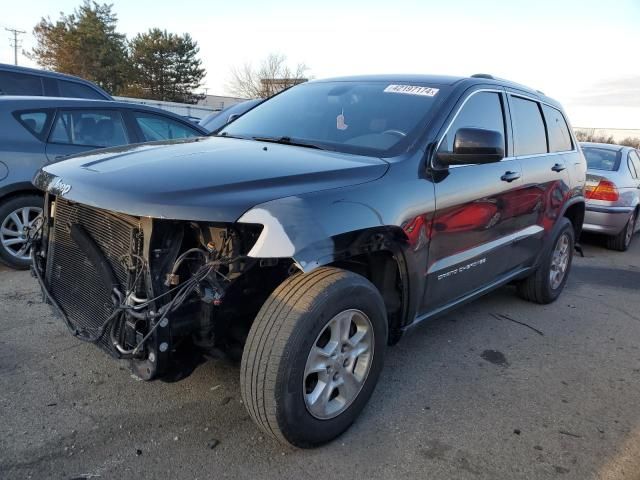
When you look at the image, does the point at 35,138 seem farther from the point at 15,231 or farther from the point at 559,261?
the point at 559,261

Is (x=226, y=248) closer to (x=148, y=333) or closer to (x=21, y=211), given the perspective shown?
(x=148, y=333)

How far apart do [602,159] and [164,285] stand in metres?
7.86

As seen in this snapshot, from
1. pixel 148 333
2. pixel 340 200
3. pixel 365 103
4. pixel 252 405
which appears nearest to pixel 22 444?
pixel 148 333

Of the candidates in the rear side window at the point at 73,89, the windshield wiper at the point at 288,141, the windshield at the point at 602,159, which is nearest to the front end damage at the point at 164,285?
the windshield wiper at the point at 288,141

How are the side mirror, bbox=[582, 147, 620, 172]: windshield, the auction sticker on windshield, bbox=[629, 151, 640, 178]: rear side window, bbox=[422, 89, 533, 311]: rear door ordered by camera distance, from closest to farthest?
1. the side mirror
2. bbox=[422, 89, 533, 311]: rear door
3. the auction sticker on windshield
4. bbox=[582, 147, 620, 172]: windshield
5. bbox=[629, 151, 640, 178]: rear side window

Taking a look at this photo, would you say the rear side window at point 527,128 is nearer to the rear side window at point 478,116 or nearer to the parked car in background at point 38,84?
the rear side window at point 478,116

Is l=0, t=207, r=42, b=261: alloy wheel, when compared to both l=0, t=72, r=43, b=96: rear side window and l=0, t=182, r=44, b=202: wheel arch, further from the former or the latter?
l=0, t=72, r=43, b=96: rear side window

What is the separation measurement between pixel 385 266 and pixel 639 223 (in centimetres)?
741

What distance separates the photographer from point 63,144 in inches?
202

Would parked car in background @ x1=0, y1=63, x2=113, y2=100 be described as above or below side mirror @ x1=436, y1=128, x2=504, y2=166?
above

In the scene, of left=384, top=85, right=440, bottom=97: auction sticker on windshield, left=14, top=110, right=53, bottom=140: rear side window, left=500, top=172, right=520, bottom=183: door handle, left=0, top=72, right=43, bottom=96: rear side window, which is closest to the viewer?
left=384, top=85, right=440, bottom=97: auction sticker on windshield

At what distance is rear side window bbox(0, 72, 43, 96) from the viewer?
719 cm

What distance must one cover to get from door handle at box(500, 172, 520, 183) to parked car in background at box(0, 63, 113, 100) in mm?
6344

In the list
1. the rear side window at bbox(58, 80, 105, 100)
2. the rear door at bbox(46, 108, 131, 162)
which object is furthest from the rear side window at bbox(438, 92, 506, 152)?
the rear side window at bbox(58, 80, 105, 100)
